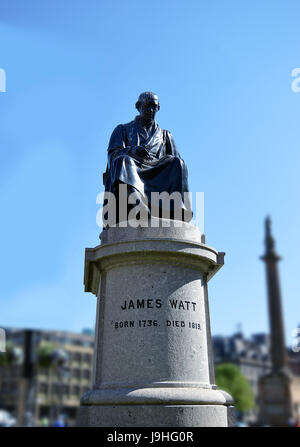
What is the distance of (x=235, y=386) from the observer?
7394 cm

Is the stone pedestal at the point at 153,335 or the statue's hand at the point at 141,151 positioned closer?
the stone pedestal at the point at 153,335

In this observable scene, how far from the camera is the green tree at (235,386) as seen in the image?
2849 inches

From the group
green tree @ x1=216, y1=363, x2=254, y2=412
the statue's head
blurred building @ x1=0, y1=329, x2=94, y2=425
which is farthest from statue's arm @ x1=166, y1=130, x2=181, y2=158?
green tree @ x1=216, y1=363, x2=254, y2=412

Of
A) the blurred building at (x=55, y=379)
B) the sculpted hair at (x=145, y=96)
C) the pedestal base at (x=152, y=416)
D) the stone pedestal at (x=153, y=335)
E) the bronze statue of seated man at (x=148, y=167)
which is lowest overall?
the pedestal base at (x=152, y=416)

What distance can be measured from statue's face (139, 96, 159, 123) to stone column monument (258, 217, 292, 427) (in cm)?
5152

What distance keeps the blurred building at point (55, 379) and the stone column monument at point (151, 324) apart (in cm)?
6765

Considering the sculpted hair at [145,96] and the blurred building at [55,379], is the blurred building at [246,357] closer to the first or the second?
the blurred building at [55,379]

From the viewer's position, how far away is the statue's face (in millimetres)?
8641

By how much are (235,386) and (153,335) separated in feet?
236

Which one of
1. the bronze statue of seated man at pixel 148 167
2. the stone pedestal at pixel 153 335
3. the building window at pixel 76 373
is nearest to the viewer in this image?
the stone pedestal at pixel 153 335

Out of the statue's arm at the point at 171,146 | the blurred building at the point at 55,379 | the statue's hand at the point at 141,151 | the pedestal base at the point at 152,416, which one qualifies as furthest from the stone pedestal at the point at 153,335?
the blurred building at the point at 55,379
